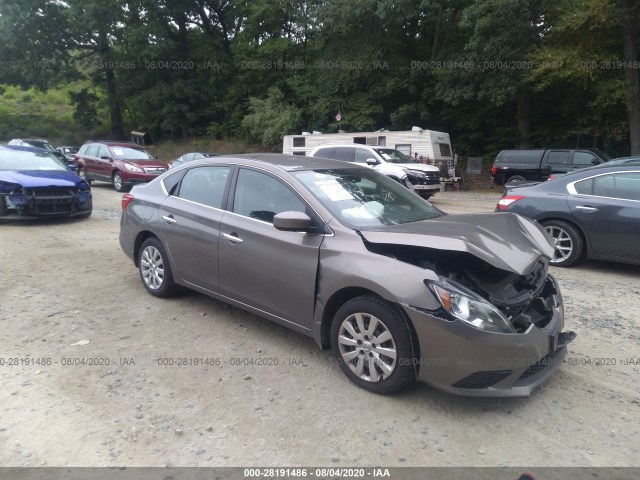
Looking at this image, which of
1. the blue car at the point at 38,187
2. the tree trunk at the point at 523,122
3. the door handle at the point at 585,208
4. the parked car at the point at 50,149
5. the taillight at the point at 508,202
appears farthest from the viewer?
the tree trunk at the point at 523,122

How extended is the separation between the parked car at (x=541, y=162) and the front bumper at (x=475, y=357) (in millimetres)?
15355

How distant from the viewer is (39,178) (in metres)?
9.91

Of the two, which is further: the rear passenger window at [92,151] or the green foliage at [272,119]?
the green foliage at [272,119]

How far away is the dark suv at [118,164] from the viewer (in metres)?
16.4

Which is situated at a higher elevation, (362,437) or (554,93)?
(554,93)

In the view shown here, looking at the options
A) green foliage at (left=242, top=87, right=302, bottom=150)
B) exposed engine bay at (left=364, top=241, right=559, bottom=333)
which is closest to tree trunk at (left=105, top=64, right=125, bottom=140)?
green foliage at (left=242, top=87, right=302, bottom=150)

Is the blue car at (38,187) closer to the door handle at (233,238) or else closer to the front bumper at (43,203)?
the front bumper at (43,203)

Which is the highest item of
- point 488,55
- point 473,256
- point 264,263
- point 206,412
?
point 488,55

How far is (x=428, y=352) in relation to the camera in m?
3.24

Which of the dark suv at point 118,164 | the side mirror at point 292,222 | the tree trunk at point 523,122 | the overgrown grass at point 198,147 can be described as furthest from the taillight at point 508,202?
the overgrown grass at point 198,147

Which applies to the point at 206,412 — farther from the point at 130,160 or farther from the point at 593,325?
the point at 130,160

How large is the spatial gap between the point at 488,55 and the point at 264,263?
1995 cm

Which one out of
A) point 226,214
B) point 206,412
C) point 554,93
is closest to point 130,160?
point 226,214

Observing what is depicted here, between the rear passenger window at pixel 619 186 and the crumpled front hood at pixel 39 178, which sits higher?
the rear passenger window at pixel 619 186
